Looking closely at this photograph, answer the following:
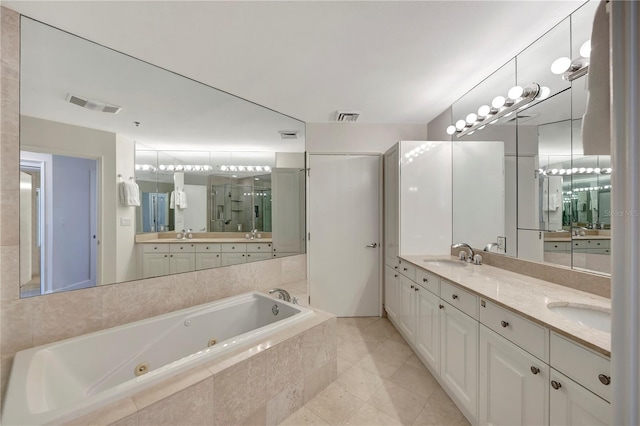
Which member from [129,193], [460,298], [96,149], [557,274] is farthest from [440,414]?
[96,149]

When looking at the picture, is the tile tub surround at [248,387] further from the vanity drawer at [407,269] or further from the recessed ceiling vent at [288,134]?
the recessed ceiling vent at [288,134]

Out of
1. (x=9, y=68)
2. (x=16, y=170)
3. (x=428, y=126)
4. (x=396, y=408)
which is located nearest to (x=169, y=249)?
(x=16, y=170)

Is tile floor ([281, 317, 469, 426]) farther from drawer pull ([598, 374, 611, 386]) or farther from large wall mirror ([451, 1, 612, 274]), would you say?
large wall mirror ([451, 1, 612, 274])

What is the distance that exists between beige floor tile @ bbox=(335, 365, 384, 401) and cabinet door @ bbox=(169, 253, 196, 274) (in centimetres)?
153

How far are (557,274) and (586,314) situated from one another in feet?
1.30

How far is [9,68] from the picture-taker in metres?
1.41

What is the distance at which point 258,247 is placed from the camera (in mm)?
2650

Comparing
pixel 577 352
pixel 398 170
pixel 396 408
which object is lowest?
pixel 396 408

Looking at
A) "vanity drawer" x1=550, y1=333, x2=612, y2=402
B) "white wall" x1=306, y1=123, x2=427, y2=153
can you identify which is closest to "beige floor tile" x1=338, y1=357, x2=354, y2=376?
"vanity drawer" x1=550, y1=333, x2=612, y2=402

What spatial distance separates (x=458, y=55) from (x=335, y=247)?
7.27 feet

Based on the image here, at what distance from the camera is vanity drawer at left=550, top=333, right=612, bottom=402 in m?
0.83

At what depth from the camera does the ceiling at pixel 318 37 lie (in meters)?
1.39

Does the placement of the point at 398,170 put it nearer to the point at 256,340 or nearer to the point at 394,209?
the point at 394,209

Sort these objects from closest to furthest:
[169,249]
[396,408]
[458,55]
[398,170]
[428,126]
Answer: [396,408]
[458,55]
[169,249]
[398,170]
[428,126]
